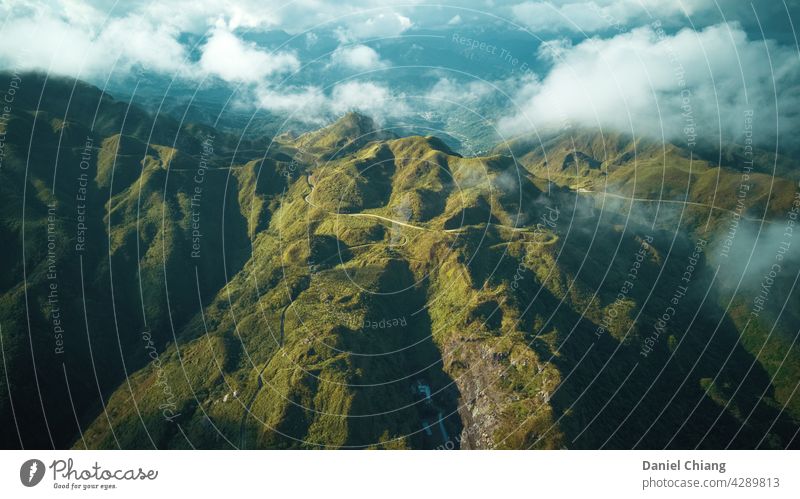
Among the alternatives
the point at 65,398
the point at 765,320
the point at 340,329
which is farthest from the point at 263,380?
the point at 765,320

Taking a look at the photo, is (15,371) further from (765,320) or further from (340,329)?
(765,320)
